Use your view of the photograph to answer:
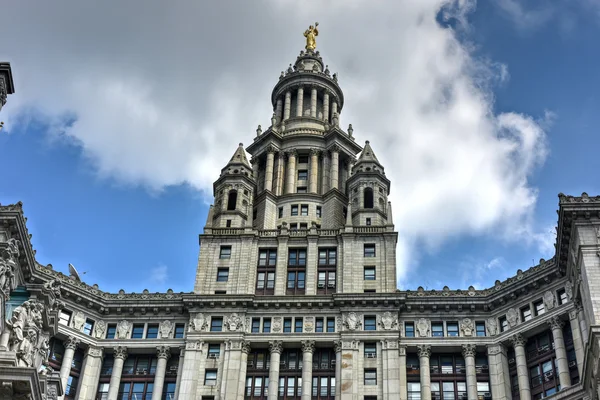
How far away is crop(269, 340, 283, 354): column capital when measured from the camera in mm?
89312

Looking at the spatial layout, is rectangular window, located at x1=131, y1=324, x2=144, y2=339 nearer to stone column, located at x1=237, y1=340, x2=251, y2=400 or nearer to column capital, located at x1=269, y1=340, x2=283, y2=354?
stone column, located at x1=237, y1=340, x2=251, y2=400

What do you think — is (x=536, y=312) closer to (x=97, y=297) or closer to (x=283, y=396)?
(x=283, y=396)

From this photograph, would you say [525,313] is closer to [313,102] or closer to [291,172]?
[291,172]

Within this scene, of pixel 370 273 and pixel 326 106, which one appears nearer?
pixel 370 273

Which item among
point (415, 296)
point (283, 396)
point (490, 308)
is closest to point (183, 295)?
point (283, 396)

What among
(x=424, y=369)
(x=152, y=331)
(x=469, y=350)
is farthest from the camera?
(x=152, y=331)

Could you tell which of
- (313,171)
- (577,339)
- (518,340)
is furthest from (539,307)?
(313,171)

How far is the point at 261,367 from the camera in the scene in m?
89.5

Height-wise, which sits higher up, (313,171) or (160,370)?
(313,171)

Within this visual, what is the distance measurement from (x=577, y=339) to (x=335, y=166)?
4565 cm

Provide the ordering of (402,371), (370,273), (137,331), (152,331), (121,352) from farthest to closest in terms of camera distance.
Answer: (370,273)
(137,331)
(152,331)
(121,352)
(402,371)

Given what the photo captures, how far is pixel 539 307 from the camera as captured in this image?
86.6 metres

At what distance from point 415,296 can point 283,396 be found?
1834cm

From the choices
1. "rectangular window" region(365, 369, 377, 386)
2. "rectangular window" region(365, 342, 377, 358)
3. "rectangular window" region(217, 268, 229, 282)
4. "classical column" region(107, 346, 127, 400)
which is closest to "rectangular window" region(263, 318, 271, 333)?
"rectangular window" region(217, 268, 229, 282)
